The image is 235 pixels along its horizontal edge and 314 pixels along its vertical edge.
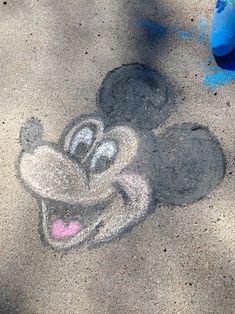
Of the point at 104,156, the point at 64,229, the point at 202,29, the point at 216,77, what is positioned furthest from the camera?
the point at 202,29

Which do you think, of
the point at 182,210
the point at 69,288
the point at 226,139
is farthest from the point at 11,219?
the point at 226,139

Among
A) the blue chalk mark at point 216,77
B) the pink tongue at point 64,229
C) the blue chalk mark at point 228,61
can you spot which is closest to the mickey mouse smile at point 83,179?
the pink tongue at point 64,229

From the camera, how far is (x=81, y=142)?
115 inches

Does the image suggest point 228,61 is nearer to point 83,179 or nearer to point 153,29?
point 153,29

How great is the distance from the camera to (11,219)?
9.23 feet

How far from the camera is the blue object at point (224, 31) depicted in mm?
2924

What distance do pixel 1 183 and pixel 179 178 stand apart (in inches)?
45.6

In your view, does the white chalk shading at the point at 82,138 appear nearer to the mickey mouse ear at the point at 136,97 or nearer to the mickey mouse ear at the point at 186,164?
the mickey mouse ear at the point at 136,97

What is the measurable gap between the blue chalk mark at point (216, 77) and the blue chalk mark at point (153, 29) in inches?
18.1

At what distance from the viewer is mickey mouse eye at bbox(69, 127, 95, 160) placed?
114 inches

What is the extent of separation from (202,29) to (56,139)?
50.5 inches

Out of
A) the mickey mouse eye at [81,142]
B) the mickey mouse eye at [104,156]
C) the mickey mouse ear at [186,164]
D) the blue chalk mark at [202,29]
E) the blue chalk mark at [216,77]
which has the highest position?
the blue chalk mark at [202,29]

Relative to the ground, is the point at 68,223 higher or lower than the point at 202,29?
lower

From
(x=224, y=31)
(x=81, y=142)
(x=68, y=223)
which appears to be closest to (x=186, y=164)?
(x=81, y=142)
